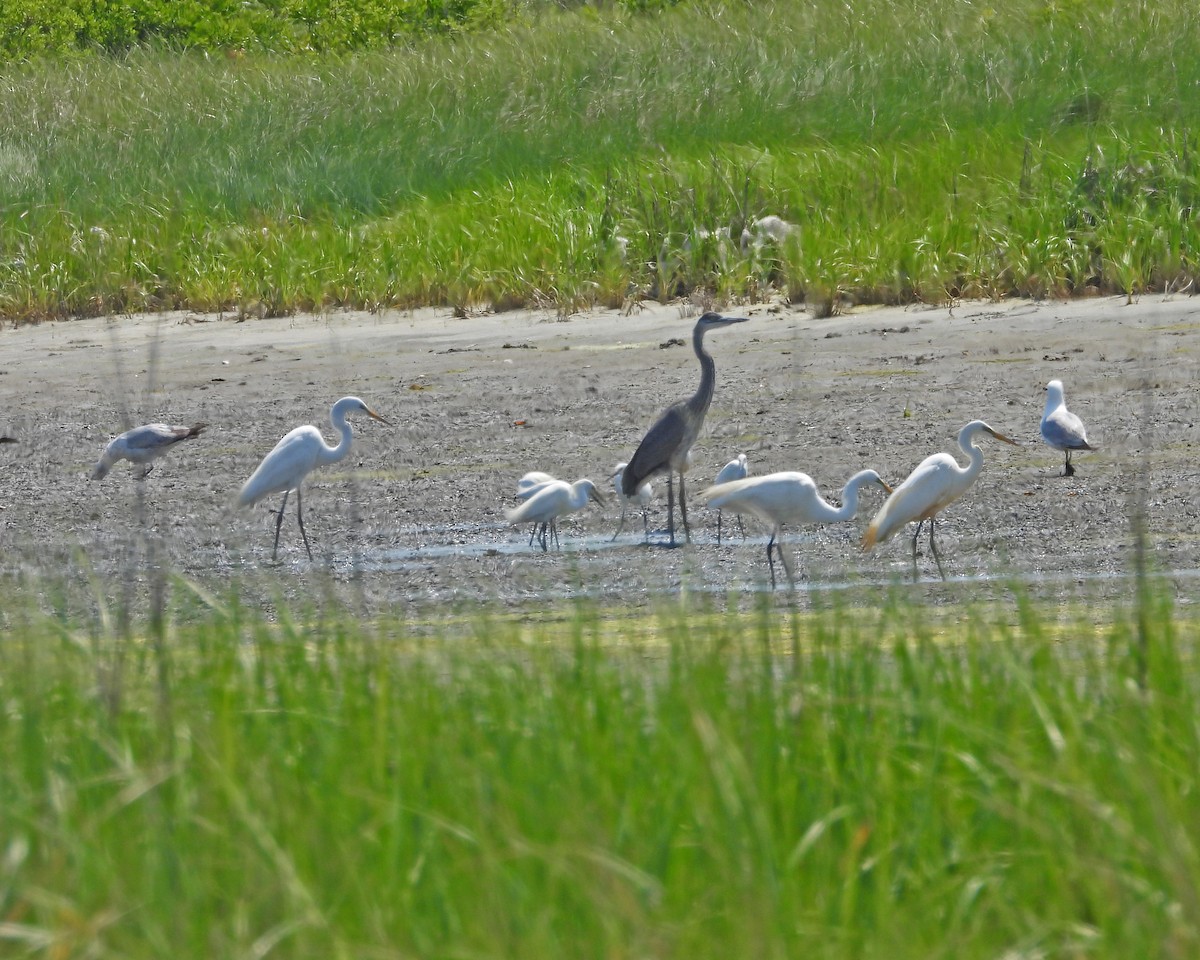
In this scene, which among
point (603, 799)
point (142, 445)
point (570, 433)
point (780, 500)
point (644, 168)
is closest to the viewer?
point (603, 799)

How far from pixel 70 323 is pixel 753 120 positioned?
522 cm

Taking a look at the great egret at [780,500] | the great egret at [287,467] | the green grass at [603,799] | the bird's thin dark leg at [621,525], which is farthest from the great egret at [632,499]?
the green grass at [603,799]

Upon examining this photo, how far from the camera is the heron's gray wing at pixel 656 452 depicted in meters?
8.18

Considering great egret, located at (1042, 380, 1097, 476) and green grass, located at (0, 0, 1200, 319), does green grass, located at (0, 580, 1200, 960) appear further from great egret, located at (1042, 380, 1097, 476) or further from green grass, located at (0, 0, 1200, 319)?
green grass, located at (0, 0, 1200, 319)

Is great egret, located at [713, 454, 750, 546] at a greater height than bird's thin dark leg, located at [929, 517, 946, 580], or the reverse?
great egret, located at [713, 454, 750, 546]

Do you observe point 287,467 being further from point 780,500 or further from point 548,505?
point 780,500

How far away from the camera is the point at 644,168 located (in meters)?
14.1

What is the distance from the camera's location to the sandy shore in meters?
7.21

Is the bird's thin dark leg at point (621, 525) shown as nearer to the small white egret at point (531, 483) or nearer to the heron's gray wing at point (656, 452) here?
the heron's gray wing at point (656, 452)

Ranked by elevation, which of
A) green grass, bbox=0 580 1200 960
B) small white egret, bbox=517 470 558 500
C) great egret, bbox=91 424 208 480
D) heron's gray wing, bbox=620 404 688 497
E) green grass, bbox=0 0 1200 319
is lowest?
green grass, bbox=0 580 1200 960

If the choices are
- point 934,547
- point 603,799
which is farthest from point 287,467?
point 603,799

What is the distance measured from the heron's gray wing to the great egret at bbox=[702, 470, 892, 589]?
0.74m

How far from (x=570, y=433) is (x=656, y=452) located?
175 centimetres

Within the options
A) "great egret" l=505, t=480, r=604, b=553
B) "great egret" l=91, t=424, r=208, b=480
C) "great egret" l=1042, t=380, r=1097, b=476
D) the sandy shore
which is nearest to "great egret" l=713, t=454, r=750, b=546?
the sandy shore
